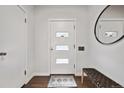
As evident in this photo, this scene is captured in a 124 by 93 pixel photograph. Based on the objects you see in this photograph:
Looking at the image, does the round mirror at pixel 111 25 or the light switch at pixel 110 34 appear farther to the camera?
the light switch at pixel 110 34

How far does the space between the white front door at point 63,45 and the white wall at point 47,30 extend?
0.15 meters

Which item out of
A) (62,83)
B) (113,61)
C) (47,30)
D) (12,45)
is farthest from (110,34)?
(47,30)

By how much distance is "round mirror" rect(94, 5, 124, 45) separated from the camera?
2018 mm

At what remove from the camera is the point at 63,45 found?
412 centimetres

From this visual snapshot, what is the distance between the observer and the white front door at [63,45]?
412 centimetres

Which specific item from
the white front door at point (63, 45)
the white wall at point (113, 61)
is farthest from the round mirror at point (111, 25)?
Result: the white front door at point (63, 45)

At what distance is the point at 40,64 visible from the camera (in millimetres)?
4141

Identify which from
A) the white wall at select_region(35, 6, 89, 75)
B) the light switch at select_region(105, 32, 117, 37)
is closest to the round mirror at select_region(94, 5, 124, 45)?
the light switch at select_region(105, 32, 117, 37)

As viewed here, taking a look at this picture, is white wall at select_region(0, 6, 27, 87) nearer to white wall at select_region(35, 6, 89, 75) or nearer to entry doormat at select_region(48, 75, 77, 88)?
entry doormat at select_region(48, 75, 77, 88)

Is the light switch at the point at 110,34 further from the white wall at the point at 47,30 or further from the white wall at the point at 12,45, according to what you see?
the white wall at the point at 12,45

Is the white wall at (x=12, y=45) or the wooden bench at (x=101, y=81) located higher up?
the white wall at (x=12, y=45)

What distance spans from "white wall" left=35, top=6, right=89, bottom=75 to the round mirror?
3.41ft

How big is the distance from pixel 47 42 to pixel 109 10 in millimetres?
2215

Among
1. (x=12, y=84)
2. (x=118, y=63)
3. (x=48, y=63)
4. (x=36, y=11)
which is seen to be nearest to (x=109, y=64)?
(x=118, y=63)
